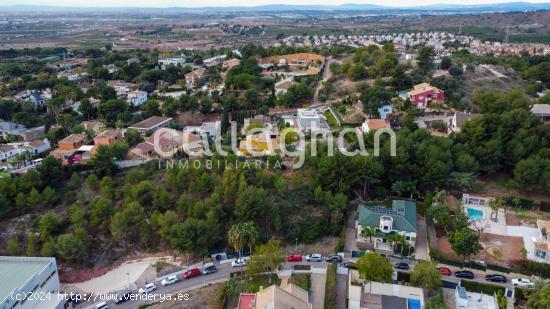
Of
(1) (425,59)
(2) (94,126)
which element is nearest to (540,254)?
(1) (425,59)

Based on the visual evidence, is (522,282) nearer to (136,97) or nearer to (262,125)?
(262,125)

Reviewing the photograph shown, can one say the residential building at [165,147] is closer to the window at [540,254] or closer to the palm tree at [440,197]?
the palm tree at [440,197]

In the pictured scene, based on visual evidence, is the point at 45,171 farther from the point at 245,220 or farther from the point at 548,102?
the point at 548,102

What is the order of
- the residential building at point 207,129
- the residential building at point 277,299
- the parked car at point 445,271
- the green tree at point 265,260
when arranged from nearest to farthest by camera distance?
the residential building at point 277,299 → the green tree at point 265,260 → the parked car at point 445,271 → the residential building at point 207,129

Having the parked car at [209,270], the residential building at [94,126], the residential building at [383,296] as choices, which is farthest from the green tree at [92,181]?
the residential building at [383,296]

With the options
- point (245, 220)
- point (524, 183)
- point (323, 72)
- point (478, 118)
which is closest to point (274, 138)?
point (245, 220)

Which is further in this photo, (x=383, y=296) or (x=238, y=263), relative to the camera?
(x=238, y=263)
